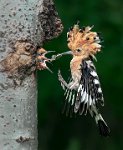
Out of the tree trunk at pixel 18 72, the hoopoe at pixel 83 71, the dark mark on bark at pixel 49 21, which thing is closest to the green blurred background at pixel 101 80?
the dark mark on bark at pixel 49 21

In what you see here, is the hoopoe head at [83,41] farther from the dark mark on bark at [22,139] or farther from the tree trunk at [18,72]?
the dark mark on bark at [22,139]

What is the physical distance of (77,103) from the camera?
7.16 feet

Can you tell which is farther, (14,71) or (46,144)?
(46,144)

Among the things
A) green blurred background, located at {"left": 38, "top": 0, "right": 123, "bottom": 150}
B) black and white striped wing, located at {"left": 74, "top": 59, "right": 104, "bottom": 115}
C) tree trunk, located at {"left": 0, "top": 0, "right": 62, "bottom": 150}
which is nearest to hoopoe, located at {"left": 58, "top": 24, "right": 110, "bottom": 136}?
black and white striped wing, located at {"left": 74, "top": 59, "right": 104, "bottom": 115}

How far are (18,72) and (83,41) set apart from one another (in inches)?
9.6

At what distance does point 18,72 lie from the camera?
209 cm

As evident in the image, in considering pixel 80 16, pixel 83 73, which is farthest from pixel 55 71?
pixel 83 73

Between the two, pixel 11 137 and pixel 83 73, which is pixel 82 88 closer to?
pixel 83 73

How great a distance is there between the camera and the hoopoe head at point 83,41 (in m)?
2.22

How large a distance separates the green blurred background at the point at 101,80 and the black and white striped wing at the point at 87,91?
2.77 metres

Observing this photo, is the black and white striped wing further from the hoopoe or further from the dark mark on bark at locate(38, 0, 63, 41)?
the dark mark on bark at locate(38, 0, 63, 41)

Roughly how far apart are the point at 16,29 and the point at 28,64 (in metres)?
0.13

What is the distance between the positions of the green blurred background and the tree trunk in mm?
2912

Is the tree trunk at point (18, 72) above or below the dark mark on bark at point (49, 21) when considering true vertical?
below
